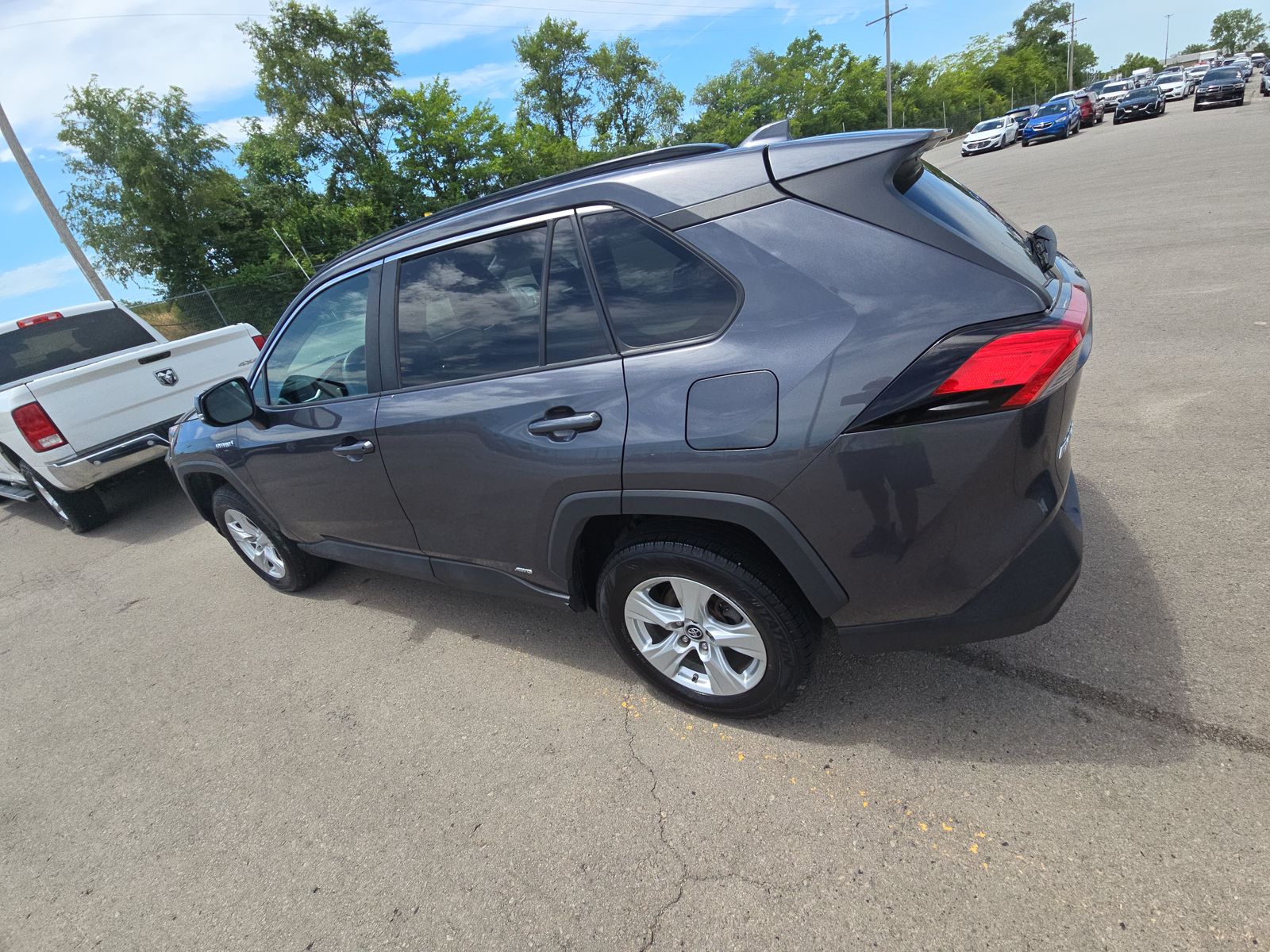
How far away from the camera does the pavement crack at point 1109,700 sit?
6.48ft

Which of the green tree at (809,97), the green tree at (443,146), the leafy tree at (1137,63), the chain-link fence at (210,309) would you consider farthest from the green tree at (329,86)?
the leafy tree at (1137,63)

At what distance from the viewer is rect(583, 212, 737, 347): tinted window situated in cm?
196

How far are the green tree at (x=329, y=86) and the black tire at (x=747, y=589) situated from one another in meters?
27.5

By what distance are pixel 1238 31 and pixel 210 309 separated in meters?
179

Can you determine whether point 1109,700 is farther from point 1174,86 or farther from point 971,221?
point 1174,86

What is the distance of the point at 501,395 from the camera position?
235 centimetres

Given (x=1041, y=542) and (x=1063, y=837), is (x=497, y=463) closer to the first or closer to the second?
(x=1041, y=542)

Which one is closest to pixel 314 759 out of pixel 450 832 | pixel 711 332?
pixel 450 832

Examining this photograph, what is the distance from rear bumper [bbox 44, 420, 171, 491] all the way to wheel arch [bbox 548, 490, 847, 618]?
488 cm

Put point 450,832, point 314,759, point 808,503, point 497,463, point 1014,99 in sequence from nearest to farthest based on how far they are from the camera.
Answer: point 808,503 < point 450,832 < point 497,463 < point 314,759 < point 1014,99

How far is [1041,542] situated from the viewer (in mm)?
1879

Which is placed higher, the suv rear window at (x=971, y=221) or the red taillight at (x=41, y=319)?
the red taillight at (x=41, y=319)

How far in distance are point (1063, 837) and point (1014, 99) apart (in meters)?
93.4

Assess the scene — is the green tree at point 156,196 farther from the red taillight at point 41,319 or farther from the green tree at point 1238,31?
the green tree at point 1238,31
